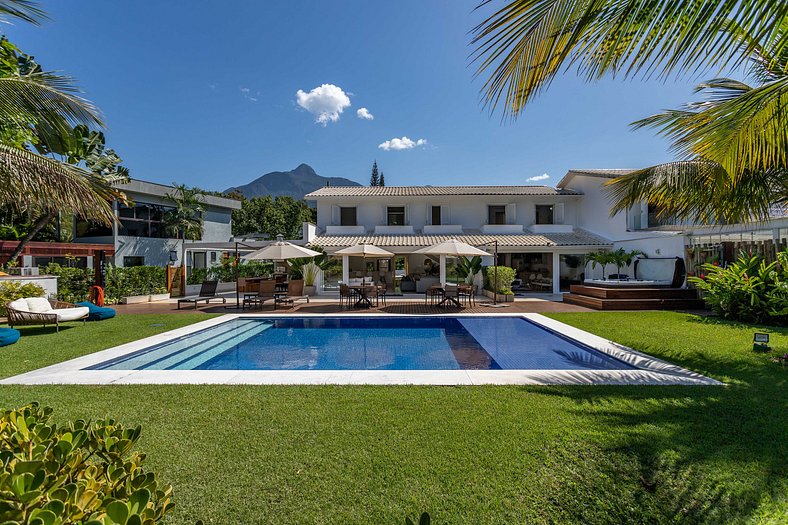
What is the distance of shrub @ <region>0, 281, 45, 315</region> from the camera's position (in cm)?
1362

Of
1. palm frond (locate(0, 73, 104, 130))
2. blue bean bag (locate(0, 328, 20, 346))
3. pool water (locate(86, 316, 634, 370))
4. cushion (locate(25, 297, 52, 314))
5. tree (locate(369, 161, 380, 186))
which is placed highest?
tree (locate(369, 161, 380, 186))

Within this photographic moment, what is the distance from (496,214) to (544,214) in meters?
3.89

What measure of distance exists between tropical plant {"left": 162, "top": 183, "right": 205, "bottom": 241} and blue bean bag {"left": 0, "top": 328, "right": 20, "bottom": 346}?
20153 mm

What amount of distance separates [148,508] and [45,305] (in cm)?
1618

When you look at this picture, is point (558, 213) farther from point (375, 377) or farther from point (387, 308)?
point (375, 377)

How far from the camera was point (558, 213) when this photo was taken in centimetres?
2661

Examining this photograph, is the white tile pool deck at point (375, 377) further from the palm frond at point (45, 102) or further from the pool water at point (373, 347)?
the palm frond at point (45, 102)

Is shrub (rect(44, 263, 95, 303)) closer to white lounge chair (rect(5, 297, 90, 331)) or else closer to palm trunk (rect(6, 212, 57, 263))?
palm trunk (rect(6, 212, 57, 263))

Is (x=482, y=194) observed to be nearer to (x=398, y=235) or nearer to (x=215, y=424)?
(x=398, y=235)

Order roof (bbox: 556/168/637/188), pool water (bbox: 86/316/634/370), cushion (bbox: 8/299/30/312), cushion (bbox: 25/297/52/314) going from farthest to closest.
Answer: roof (bbox: 556/168/637/188) < cushion (bbox: 25/297/52/314) < cushion (bbox: 8/299/30/312) < pool water (bbox: 86/316/634/370)

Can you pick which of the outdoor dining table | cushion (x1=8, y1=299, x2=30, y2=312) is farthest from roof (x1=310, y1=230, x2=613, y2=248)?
cushion (x1=8, y1=299, x2=30, y2=312)

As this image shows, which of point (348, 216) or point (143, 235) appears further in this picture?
point (143, 235)

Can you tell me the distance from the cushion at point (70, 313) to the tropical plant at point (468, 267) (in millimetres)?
19145

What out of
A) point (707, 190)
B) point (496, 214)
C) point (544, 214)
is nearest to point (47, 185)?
point (707, 190)
